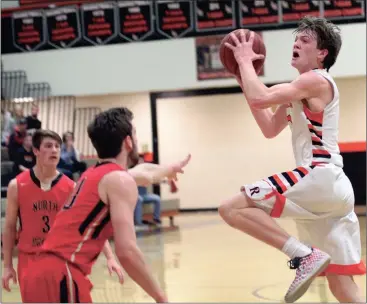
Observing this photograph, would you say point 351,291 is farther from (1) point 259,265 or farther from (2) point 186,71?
(2) point 186,71

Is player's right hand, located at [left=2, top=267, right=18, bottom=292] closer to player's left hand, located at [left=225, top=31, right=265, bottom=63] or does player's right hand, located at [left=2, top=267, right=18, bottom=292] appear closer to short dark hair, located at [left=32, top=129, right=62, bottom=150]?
short dark hair, located at [left=32, top=129, right=62, bottom=150]

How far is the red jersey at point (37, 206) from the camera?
4426 mm

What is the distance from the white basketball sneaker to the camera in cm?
330

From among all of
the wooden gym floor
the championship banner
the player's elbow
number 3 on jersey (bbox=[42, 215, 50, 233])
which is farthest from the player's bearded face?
the championship banner

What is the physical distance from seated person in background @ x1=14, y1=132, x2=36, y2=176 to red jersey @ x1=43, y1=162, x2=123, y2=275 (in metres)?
2.35

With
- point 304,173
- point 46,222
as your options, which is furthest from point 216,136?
point 304,173

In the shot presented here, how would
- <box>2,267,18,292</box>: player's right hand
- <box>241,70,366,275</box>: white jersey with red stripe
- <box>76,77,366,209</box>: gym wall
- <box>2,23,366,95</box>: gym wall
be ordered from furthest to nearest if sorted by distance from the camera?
<box>76,77,366,209</box>: gym wall < <box>2,23,366,95</box>: gym wall < <box>2,267,18,292</box>: player's right hand < <box>241,70,366,275</box>: white jersey with red stripe

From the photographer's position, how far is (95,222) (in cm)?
325

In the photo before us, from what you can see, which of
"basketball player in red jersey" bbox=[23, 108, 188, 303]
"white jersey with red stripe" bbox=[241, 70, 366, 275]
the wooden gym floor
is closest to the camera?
"basketball player in red jersey" bbox=[23, 108, 188, 303]

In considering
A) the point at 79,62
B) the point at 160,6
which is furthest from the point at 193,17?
the point at 79,62

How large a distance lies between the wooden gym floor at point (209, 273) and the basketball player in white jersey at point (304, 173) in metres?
3.22

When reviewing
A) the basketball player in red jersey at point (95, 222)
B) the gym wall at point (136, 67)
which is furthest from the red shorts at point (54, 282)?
the gym wall at point (136, 67)

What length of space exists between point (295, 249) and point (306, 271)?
0.14 m

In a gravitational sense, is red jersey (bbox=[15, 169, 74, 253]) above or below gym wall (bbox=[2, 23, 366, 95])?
below
